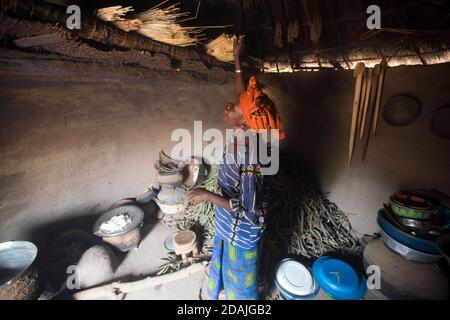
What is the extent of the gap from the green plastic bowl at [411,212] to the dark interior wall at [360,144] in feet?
1.74

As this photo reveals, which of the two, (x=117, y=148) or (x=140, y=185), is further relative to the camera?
(x=140, y=185)

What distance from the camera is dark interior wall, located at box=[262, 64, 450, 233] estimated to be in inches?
101

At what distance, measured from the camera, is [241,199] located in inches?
77.0

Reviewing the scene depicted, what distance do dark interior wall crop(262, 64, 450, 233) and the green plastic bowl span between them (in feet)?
1.74

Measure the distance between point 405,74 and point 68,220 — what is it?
510 centimetres

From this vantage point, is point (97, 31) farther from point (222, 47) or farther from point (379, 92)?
point (379, 92)

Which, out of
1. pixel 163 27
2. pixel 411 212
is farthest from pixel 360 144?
pixel 163 27

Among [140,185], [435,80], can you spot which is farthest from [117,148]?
[435,80]

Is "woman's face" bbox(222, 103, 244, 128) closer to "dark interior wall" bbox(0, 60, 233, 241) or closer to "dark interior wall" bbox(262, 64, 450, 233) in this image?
"dark interior wall" bbox(0, 60, 233, 241)

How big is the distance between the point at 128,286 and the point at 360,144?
12.5 ft

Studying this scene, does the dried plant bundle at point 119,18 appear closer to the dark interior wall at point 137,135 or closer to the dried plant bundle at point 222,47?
the dark interior wall at point 137,135

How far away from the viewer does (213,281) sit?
2.56 m
